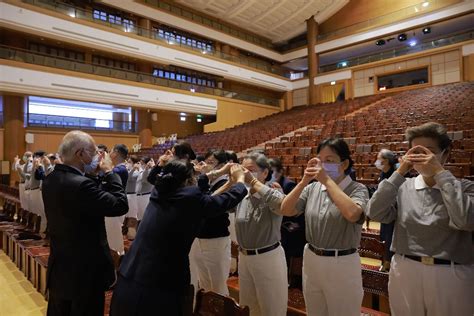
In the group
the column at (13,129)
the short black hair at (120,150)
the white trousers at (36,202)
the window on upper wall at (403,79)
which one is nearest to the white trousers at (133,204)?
the white trousers at (36,202)

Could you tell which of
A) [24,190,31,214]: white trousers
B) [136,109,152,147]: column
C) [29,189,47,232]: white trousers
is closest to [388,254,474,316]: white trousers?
[29,189,47,232]: white trousers

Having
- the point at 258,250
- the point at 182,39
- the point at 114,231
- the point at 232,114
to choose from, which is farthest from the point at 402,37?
the point at 258,250

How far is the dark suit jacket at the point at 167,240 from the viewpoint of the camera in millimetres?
1477

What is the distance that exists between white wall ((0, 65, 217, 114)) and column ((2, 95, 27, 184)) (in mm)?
1202

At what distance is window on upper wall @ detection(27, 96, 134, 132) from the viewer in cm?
1314

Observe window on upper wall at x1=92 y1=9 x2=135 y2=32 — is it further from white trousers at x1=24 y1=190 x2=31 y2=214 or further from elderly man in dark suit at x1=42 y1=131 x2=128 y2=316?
elderly man in dark suit at x1=42 y1=131 x2=128 y2=316

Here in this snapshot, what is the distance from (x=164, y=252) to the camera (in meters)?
1.49

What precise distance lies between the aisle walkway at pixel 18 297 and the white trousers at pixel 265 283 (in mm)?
2196

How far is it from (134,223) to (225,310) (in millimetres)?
3245

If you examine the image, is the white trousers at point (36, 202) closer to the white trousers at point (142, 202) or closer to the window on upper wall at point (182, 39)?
the white trousers at point (142, 202)

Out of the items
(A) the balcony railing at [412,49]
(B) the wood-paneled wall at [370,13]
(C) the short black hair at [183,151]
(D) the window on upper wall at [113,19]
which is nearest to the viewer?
(C) the short black hair at [183,151]

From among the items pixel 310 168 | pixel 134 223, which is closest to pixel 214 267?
pixel 310 168

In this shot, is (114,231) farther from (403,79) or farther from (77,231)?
(403,79)

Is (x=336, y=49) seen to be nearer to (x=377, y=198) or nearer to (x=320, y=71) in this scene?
(x=320, y=71)
